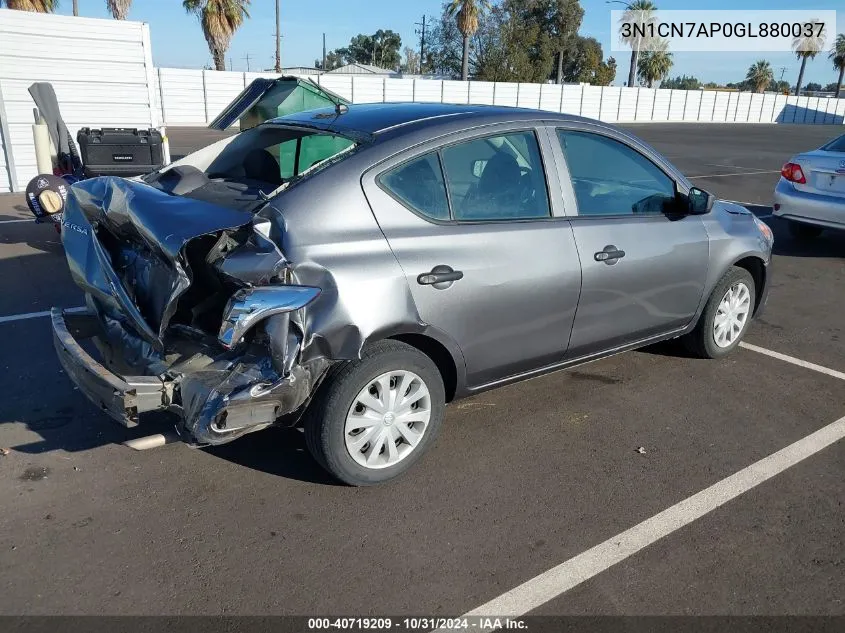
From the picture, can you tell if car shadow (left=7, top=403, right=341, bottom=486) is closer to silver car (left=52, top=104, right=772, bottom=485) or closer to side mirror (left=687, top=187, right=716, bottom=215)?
silver car (left=52, top=104, right=772, bottom=485)

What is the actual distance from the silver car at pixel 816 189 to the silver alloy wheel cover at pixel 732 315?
3992 mm

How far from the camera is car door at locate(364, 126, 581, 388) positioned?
130 inches

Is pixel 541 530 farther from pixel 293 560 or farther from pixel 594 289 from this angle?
pixel 594 289

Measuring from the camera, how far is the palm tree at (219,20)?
3369cm

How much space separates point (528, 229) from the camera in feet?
12.1

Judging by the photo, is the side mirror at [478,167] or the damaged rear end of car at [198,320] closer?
the damaged rear end of car at [198,320]

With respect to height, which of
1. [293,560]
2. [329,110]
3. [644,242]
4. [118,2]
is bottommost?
[293,560]

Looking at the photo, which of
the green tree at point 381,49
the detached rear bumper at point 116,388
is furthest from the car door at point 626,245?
the green tree at point 381,49

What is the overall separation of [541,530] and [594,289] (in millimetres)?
1477

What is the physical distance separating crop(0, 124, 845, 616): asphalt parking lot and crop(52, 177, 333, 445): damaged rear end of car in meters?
0.51

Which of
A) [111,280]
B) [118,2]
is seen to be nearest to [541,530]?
[111,280]

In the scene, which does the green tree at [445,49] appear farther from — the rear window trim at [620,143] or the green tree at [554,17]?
the rear window trim at [620,143]

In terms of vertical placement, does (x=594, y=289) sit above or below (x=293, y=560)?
above

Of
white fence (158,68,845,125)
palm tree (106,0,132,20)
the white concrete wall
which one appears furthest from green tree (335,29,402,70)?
the white concrete wall
